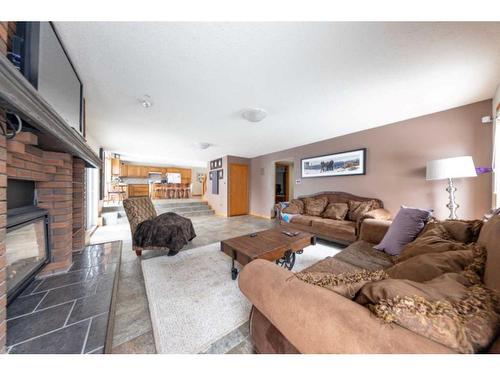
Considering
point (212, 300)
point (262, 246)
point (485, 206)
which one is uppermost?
point (485, 206)

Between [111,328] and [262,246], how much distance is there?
1.30 meters

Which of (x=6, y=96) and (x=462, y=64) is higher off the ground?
(x=462, y=64)

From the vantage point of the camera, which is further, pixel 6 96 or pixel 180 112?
pixel 180 112

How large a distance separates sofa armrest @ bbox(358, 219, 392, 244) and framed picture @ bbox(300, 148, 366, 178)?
160cm

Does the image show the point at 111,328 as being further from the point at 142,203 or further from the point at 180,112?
the point at 180,112

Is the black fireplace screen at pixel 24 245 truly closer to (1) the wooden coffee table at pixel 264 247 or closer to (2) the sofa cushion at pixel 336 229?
(1) the wooden coffee table at pixel 264 247

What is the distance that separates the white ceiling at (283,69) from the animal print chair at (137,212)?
137 centimetres

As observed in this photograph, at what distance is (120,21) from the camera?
1.13 meters

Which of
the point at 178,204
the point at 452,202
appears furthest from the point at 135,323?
the point at 178,204

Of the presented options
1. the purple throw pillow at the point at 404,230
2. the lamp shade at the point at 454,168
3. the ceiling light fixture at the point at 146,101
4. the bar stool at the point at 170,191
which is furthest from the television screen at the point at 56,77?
the bar stool at the point at 170,191

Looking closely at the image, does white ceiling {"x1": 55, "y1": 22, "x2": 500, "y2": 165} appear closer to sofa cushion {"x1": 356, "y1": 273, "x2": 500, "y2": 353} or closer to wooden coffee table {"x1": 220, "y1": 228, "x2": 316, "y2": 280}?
sofa cushion {"x1": 356, "y1": 273, "x2": 500, "y2": 353}

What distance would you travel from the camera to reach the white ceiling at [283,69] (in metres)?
1.20

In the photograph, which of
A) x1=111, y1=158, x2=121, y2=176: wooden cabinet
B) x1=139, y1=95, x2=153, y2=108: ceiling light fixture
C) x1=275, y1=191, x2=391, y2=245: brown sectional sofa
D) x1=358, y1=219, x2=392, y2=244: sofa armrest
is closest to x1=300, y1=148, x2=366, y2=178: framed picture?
x1=275, y1=191, x2=391, y2=245: brown sectional sofa
